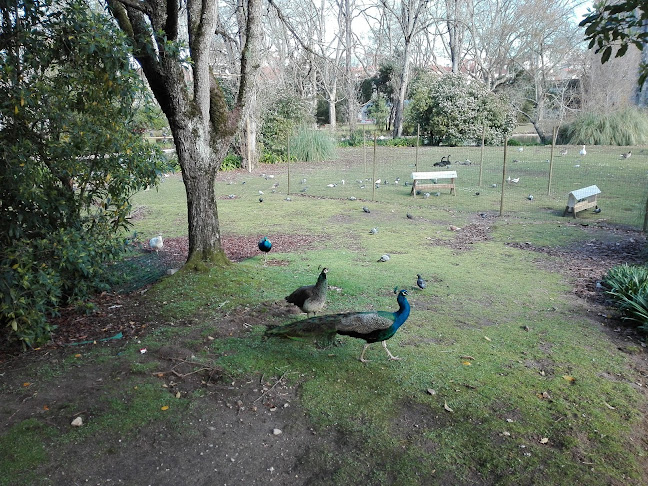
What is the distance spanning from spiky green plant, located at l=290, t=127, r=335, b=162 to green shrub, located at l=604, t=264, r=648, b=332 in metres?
19.6

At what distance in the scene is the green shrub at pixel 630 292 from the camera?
593 cm

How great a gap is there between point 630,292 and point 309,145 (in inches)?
811

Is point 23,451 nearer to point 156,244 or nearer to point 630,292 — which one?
point 156,244

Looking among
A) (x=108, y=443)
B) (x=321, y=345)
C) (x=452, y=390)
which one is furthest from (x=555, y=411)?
(x=108, y=443)

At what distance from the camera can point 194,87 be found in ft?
20.4

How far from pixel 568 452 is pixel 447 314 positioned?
2.66 meters

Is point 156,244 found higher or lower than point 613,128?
lower

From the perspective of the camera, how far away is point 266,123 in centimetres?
2494

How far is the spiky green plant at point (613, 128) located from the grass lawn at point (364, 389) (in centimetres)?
2157

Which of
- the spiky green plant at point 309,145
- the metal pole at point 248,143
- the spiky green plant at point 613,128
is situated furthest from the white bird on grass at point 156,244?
the spiky green plant at point 613,128

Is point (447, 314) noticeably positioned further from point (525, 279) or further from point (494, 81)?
point (494, 81)

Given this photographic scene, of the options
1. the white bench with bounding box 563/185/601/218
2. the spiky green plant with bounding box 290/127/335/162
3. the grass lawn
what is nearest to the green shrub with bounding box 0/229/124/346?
the grass lawn

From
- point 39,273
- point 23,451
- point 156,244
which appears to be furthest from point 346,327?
point 156,244

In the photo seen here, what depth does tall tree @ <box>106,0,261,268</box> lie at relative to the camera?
5.76 metres
